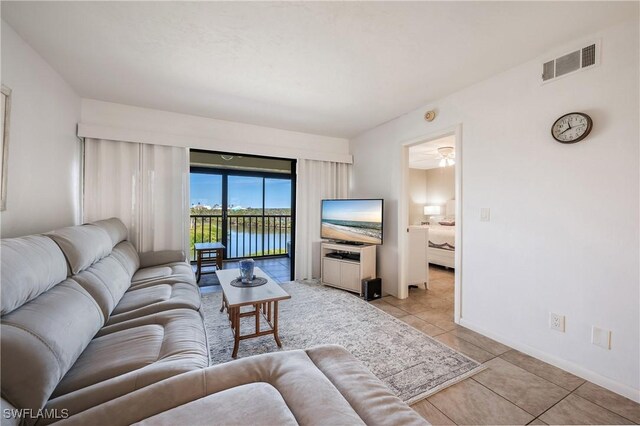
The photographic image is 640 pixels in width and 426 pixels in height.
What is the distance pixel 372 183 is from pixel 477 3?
2.64 m

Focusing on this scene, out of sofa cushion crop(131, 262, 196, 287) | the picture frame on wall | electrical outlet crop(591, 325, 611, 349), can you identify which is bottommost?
electrical outlet crop(591, 325, 611, 349)

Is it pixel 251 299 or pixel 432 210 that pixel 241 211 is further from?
pixel 432 210

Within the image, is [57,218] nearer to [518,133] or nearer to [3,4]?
[3,4]

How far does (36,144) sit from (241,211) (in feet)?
13.7

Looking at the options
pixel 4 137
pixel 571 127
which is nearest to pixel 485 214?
pixel 571 127

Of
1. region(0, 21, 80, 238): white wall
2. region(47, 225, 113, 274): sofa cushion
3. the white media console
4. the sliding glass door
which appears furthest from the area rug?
the sliding glass door

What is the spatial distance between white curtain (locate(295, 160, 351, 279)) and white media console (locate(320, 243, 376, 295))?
13.9 inches

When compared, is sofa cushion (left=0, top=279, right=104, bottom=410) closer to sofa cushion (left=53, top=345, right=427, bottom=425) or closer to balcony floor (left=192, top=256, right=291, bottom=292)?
sofa cushion (left=53, top=345, right=427, bottom=425)

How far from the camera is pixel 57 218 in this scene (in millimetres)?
2391

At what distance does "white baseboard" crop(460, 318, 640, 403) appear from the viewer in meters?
1.67

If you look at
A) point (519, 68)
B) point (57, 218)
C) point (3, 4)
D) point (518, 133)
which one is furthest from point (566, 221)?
point (57, 218)

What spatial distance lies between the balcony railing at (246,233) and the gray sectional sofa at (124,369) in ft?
13.5

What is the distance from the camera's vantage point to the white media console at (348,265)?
3.64 metres

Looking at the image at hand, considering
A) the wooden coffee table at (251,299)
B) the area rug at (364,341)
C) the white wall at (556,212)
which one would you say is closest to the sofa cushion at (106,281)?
the wooden coffee table at (251,299)
